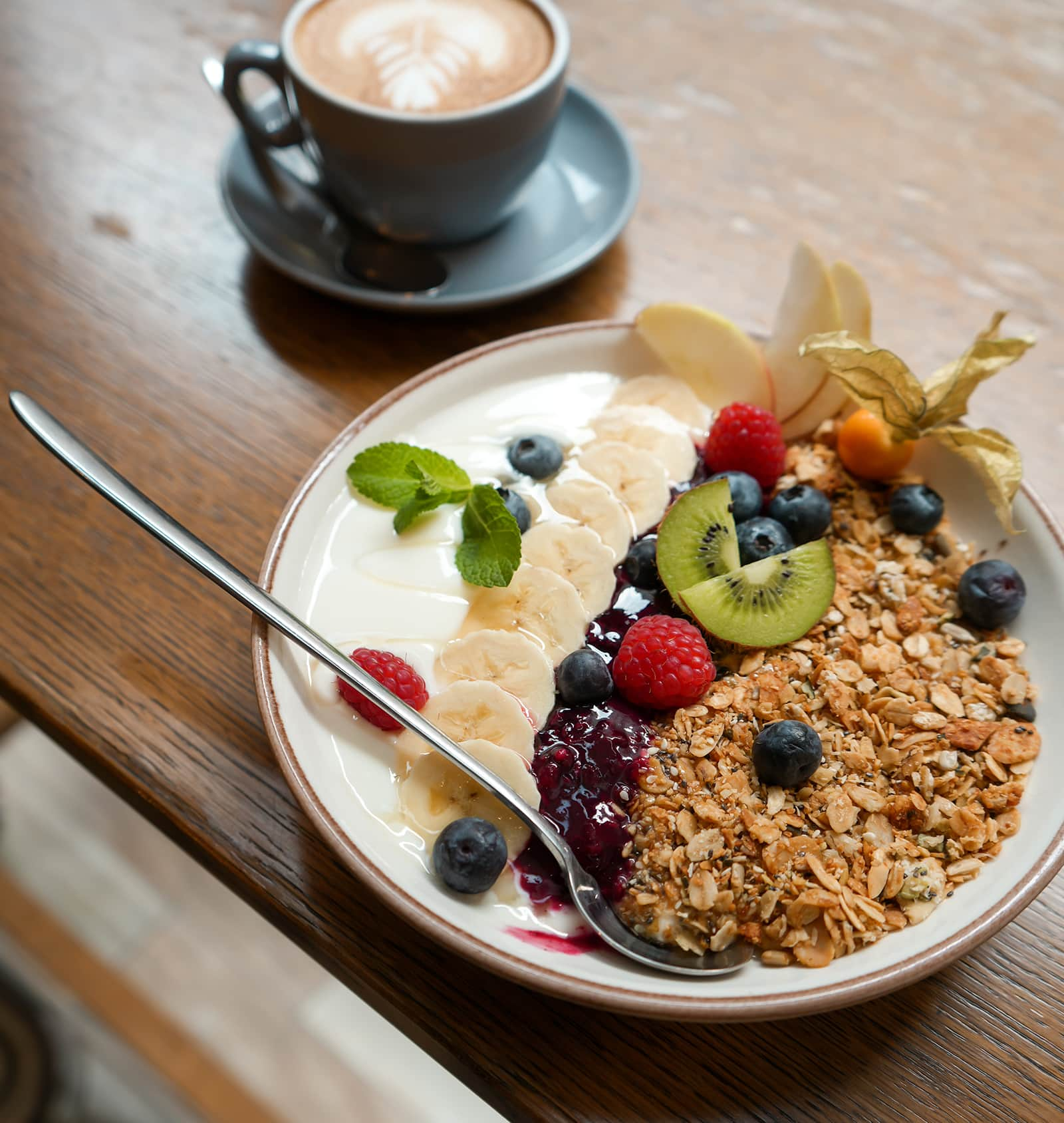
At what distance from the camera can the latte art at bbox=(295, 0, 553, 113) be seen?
1.39 m

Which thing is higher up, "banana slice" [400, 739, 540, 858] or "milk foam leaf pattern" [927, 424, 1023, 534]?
"milk foam leaf pattern" [927, 424, 1023, 534]

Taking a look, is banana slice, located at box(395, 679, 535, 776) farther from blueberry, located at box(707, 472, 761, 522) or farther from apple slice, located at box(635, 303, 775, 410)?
apple slice, located at box(635, 303, 775, 410)

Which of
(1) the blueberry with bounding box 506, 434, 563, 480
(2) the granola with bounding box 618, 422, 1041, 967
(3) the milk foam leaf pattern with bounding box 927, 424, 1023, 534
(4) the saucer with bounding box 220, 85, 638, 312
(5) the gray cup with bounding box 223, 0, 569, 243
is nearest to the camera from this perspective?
(2) the granola with bounding box 618, 422, 1041, 967

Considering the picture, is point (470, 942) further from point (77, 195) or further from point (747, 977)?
point (77, 195)

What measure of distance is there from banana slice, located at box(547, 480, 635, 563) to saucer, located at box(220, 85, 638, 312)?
1.25 feet

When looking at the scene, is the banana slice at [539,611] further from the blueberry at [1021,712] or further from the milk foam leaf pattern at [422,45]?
the milk foam leaf pattern at [422,45]

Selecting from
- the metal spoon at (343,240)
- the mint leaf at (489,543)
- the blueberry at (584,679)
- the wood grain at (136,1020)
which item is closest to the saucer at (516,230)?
the metal spoon at (343,240)

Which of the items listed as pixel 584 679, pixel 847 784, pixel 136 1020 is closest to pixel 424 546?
pixel 584 679

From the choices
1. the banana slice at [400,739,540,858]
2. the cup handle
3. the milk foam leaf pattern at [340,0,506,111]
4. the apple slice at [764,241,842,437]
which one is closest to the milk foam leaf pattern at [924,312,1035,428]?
the apple slice at [764,241,842,437]

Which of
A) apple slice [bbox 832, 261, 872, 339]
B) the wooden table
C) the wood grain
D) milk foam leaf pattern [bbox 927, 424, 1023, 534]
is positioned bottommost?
the wood grain

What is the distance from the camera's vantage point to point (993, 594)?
3.59ft

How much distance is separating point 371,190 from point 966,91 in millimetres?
1218

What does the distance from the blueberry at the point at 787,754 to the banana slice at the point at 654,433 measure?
386mm

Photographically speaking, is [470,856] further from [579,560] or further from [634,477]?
[634,477]
